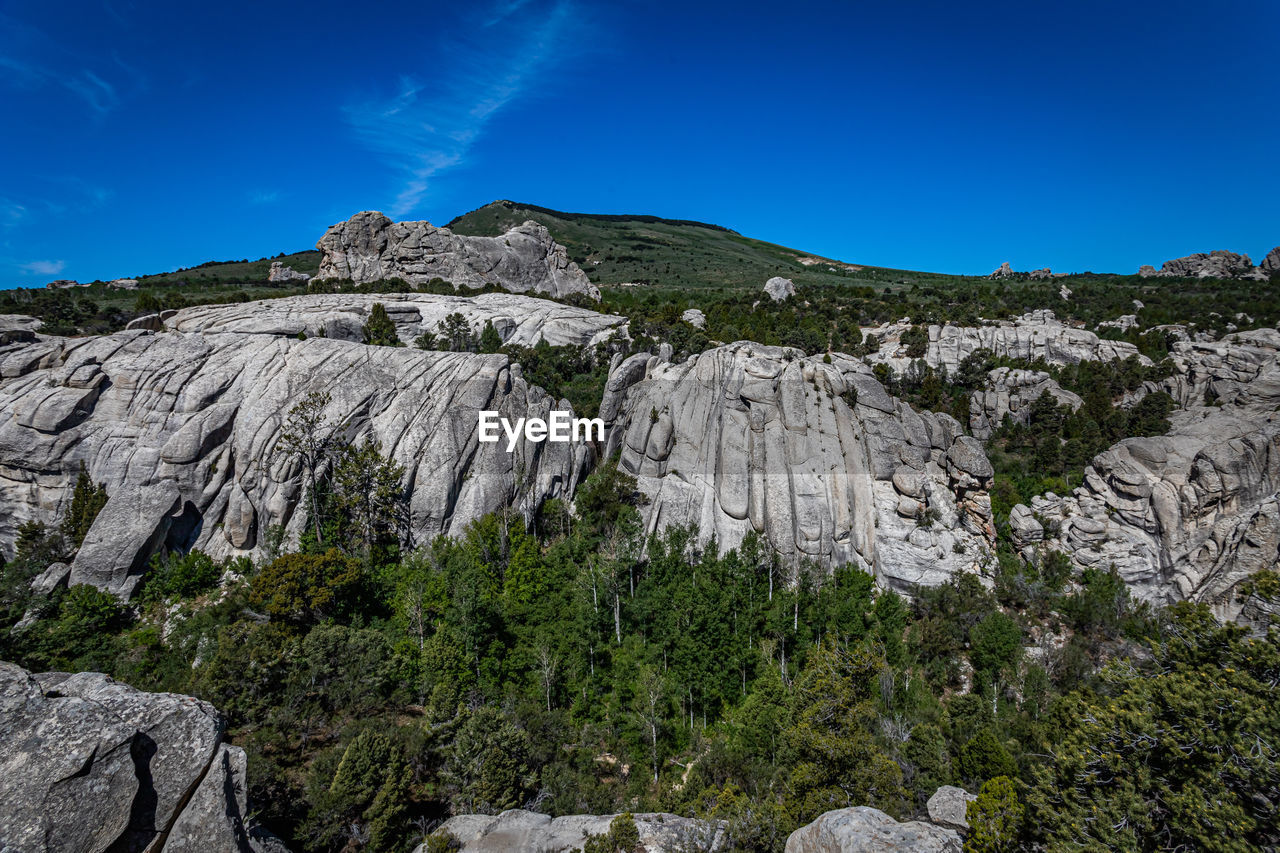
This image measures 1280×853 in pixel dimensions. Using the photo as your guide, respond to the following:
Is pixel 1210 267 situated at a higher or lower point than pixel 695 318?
higher

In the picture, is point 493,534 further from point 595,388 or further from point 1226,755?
point 1226,755

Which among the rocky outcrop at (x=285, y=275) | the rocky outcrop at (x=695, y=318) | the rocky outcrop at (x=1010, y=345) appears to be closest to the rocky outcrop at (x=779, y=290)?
the rocky outcrop at (x=695, y=318)

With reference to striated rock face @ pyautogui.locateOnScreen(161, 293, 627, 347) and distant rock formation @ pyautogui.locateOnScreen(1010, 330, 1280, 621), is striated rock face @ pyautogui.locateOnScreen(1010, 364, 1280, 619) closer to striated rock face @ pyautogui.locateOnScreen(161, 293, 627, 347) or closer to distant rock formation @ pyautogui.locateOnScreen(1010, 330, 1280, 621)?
distant rock formation @ pyautogui.locateOnScreen(1010, 330, 1280, 621)

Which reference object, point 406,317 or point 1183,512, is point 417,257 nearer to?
point 406,317

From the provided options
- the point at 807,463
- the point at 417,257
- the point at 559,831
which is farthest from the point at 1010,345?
the point at 417,257

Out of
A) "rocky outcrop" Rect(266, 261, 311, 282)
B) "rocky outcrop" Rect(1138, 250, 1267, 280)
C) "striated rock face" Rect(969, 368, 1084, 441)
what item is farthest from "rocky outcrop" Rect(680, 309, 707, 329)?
"rocky outcrop" Rect(1138, 250, 1267, 280)

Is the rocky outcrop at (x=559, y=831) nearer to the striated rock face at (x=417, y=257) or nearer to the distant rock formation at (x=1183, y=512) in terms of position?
the distant rock formation at (x=1183, y=512)

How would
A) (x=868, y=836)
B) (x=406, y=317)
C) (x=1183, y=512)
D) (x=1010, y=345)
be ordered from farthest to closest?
(x=1010, y=345)
(x=406, y=317)
(x=1183, y=512)
(x=868, y=836)
